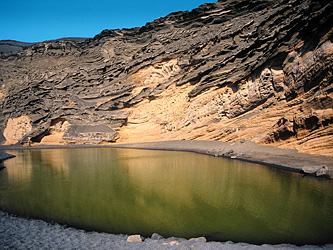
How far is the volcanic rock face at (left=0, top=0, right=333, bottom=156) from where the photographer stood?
1430cm

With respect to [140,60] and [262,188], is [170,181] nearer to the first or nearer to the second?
[262,188]

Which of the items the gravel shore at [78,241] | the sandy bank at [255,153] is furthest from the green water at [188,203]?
the sandy bank at [255,153]

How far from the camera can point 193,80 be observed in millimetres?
25234

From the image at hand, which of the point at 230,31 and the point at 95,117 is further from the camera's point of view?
the point at 95,117

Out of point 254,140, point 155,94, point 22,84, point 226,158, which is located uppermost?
point 22,84

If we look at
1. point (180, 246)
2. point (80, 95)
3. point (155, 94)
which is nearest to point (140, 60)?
point (155, 94)

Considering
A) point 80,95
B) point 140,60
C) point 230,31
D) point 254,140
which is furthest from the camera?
point 80,95

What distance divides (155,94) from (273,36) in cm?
1461

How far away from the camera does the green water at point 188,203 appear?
514cm

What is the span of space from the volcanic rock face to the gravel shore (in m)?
9.74

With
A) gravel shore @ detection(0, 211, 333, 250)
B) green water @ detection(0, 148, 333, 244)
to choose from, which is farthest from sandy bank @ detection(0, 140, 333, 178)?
gravel shore @ detection(0, 211, 333, 250)

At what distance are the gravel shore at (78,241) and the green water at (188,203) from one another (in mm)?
452

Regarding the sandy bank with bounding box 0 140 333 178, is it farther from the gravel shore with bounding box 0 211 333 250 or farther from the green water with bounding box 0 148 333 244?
the gravel shore with bounding box 0 211 333 250

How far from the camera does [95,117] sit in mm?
29734
